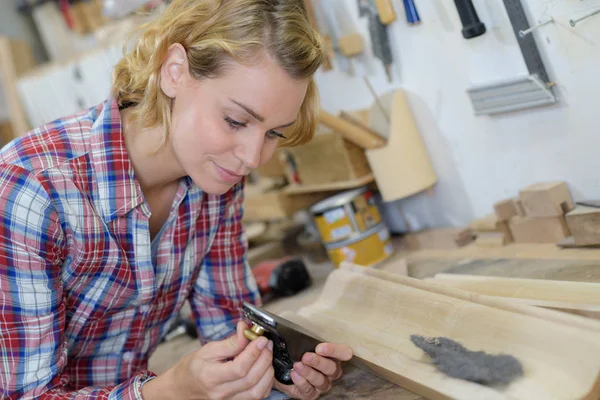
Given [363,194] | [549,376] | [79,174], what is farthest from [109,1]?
[549,376]

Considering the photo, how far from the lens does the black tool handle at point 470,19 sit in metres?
1.59

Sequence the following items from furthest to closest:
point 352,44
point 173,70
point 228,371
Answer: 1. point 352,44
2. point 173,70
3. point 228,371

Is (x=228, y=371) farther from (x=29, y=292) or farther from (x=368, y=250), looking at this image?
(x=368, y=250)

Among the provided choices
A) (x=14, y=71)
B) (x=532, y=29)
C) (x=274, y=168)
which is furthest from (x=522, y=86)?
(x=14, y=71)

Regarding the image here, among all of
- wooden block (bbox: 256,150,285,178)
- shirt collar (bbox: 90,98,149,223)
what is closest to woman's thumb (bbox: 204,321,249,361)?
shirt collar (bbox: 90,98,149,223)

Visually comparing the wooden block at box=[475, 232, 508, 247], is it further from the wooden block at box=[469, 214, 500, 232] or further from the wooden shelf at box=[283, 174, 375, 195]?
the wooden shelf at box=[283, 174, 375, 195]

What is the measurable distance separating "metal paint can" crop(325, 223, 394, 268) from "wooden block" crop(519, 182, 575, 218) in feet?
1.97

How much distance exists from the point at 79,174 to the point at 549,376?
38.3 inches

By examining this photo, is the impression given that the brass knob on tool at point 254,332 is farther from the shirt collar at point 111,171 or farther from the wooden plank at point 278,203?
the wooden plank at point 278,203

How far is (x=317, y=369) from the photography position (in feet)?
4.03

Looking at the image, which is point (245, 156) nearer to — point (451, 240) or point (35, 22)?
point (451, 240)

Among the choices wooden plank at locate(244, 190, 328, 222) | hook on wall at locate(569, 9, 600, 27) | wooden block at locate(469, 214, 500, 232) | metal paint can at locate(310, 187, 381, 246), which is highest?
hook on wall at locate(569, 9, 600, 27)

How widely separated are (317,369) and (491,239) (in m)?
0.80

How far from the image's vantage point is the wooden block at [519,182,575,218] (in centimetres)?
159
